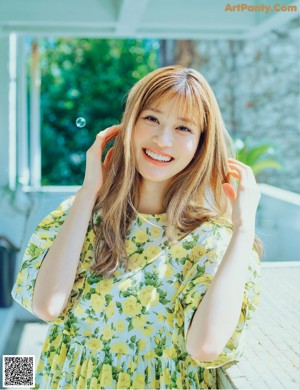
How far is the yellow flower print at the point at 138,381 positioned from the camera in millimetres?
794

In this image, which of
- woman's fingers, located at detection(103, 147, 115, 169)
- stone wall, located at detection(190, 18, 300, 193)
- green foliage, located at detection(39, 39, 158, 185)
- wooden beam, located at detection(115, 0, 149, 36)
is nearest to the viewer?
woman's fingers, located at detection(103, 147, 115, 169)

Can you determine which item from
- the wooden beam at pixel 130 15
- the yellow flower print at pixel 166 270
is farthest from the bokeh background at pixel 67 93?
the yellow flower print at pixel 166 270

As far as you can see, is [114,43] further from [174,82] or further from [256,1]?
[174,82]

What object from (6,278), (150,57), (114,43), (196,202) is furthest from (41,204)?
(114,43)

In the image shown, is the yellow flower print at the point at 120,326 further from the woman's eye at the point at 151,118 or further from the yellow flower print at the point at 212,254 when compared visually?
the woman's eye at the point at 151,118

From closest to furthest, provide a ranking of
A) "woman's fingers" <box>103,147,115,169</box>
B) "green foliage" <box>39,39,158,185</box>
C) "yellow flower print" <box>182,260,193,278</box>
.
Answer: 1. "yellow flower print" <box>182,260,193,278</box>
2. "woman's fingers" <box>103,147,115,169</box>
3. "green foliage" <box>39,39,158,185</box>

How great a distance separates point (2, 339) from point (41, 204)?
0.62 meters

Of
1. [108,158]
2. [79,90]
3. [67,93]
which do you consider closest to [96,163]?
[108,158]

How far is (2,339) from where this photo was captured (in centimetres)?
235

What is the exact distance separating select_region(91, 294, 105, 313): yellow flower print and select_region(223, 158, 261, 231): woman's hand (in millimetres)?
216

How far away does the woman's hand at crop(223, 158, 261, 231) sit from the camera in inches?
30.8

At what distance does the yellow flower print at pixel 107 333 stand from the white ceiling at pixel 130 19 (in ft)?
5.15

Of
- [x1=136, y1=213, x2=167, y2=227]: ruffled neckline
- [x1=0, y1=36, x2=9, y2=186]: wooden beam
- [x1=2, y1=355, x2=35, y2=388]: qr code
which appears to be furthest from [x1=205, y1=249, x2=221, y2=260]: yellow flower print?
[x1=0, y1=36, x2=9, y2=186]: wooden beam

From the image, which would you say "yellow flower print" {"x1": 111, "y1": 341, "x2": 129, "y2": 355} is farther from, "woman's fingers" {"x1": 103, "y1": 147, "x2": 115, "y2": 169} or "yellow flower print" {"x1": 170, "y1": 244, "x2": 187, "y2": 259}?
"woman's fingers" {"x1": 103, "y1": 147, "x2": 115, "y2": 169}
